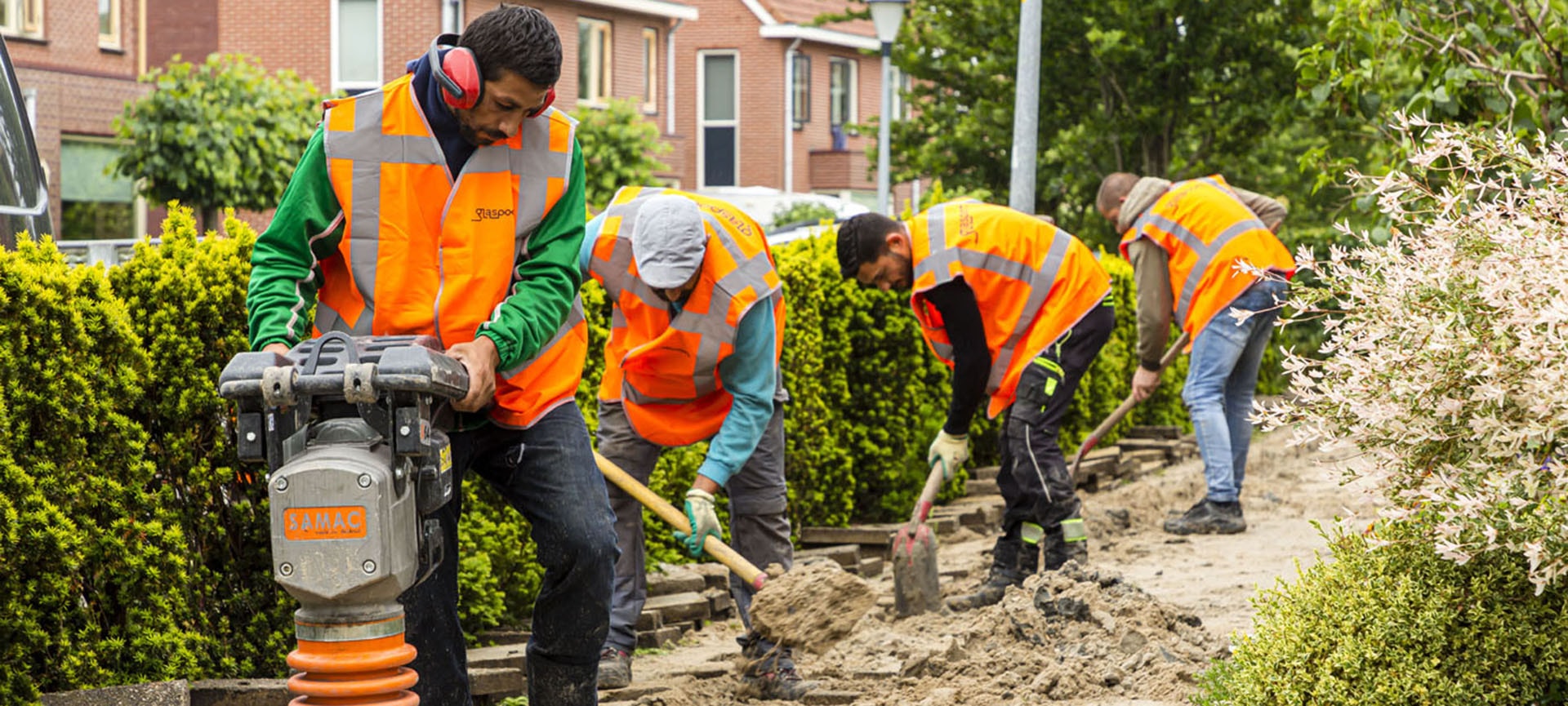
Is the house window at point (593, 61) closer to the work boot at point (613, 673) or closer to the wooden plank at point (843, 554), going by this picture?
the wooden plank at point (843, 554)

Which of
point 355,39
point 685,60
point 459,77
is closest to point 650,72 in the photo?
point 685,60

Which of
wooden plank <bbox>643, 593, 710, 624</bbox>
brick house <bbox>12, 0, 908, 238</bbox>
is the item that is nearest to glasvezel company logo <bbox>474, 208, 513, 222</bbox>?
wooden plank <bbox>643, 593, 710, 624</bbox>

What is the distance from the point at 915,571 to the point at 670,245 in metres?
2.20

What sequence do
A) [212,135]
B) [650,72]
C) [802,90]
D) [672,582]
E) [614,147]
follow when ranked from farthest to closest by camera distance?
[802,90] < [650,72] < [614,147] < [212,135] < [672,582]

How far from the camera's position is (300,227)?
3.45 m

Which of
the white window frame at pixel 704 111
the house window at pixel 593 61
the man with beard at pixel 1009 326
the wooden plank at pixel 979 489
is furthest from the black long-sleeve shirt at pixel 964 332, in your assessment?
the white window frame at pixel 704 111

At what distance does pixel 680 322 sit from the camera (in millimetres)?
4988

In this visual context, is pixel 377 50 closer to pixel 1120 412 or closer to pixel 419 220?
pixel 1120 412

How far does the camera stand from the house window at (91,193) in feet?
82.0

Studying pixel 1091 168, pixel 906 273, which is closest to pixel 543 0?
pixel 1091 168

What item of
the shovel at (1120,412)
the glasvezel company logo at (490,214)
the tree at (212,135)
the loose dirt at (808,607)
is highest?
the tree at (212,135)

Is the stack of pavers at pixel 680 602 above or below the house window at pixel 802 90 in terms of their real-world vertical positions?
below

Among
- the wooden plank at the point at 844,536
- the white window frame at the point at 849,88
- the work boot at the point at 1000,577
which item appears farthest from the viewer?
the white window frame at the point at 849,88

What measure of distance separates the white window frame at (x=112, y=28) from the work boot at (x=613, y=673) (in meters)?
23.2
